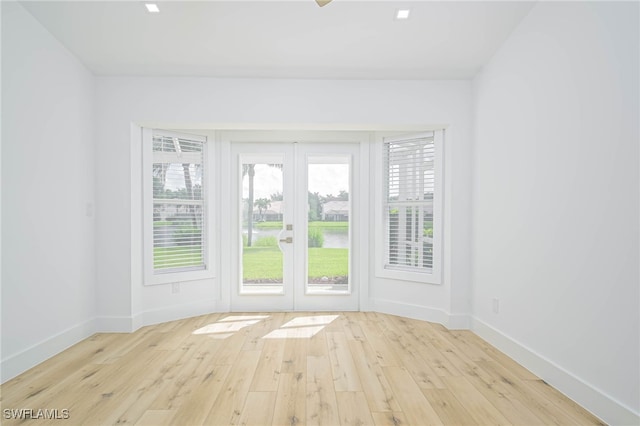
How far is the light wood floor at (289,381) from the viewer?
1.98 meters

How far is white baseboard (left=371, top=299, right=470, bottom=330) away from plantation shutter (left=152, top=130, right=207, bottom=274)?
224cm

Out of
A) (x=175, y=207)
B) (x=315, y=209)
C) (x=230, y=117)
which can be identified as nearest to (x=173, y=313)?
(x=175, y=207)

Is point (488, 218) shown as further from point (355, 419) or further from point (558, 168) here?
point (355, 419)

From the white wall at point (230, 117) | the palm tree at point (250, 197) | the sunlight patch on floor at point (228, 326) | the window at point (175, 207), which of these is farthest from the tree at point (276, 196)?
the sunlight patch on floor at point (228, 326)

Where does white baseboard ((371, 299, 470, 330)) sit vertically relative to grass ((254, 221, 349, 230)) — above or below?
below

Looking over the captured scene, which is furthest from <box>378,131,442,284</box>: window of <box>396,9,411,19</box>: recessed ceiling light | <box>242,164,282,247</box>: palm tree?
<box>242,164,282,247</box>: palm tree

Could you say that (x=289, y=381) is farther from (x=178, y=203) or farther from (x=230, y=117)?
(x=230, y=117)

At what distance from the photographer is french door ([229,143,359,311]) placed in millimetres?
4215

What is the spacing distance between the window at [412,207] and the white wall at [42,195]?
3.23 m

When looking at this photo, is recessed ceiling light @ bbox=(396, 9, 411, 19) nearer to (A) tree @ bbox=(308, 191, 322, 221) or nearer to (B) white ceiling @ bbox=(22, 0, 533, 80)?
(B) white ceiling @ bbox=(22, 0, 533, 80)

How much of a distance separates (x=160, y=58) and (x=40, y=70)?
952 millimetres

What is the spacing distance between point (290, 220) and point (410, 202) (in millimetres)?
1490

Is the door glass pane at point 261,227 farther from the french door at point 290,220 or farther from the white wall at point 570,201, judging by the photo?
the white wall at point 570,201

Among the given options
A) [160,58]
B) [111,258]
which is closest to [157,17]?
[160,58]
